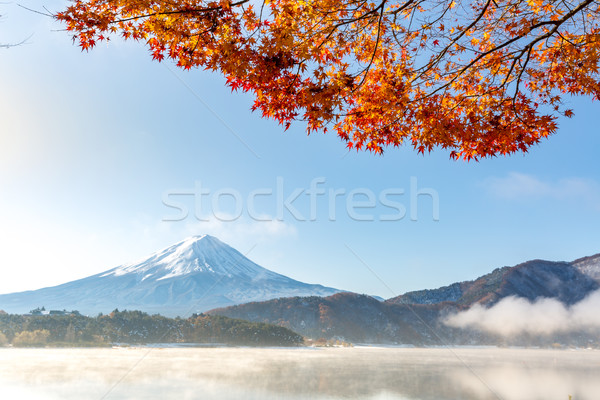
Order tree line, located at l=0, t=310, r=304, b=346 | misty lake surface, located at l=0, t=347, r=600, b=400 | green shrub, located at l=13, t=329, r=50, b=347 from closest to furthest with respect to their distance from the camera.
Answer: misty lake surface, located at l=0, t=347, r=600, b=400
green shrub, located at l=13, t=329, r=50, b=347
tree line, located at l=0, t=310, r=304, b=346

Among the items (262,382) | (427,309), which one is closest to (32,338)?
(262,382)

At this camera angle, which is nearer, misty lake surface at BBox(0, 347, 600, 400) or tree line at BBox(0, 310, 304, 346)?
misty lake surface at BBox(0, 347, 600, 400)

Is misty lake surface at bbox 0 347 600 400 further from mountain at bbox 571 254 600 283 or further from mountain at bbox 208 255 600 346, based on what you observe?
mountain at bbox 571 254 600 283

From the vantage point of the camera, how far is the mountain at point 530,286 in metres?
59.5

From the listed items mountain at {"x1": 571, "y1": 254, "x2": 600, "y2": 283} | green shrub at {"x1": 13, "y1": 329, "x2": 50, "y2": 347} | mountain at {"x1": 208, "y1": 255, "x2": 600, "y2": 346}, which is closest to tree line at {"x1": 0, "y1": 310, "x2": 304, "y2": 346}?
green shrub at {"x1": 13, "y1": 329, "x2": 50, "y2": 347}

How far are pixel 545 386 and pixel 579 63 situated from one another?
16525mm

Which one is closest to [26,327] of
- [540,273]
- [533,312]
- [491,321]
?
[491,321]

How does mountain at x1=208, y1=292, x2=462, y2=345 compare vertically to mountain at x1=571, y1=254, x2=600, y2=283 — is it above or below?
below

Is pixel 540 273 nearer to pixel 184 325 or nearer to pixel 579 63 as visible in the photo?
pixel 184 325

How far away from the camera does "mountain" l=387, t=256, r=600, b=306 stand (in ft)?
195

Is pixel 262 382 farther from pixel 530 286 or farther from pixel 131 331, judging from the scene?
pixel 530 286

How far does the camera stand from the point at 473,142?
4605 millimetres

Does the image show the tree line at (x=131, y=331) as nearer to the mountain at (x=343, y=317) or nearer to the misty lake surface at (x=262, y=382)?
the mountain at (x=343, y=317)

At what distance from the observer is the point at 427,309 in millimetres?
54438
